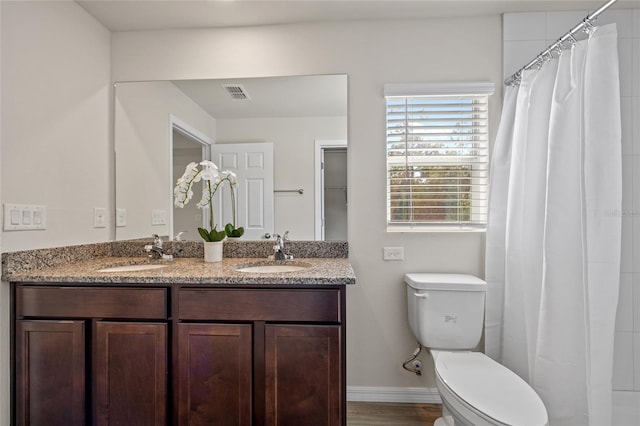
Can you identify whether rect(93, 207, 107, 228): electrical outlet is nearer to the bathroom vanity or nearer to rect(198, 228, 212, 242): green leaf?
the bathroom vanity

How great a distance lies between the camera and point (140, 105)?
2.02m

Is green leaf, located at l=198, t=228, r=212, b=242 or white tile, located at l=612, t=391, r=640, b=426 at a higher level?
green leaf, located at l=198, t=228, r=212, b=242

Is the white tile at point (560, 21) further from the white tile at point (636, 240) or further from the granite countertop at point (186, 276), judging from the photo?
the granite countertop at point (186, 276)

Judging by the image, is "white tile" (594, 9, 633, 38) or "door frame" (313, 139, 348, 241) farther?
"door frame" (313, 139, 348, 241)

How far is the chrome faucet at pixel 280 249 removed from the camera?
183cm

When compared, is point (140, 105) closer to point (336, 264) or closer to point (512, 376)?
point (336, 264)

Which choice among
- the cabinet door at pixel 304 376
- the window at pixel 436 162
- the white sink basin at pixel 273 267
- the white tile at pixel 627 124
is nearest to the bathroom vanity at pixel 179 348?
the cabinet door at pixel 304 376

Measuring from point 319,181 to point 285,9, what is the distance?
1.02 meters

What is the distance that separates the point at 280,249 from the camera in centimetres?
184

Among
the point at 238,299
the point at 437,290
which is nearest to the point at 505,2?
the point at 437,290

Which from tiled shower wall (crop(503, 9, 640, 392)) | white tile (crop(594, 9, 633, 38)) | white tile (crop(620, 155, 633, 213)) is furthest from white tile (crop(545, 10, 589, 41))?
white tile (crop(620, 155, 633, 213))

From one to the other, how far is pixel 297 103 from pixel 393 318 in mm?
1477

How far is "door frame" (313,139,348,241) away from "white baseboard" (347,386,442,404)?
99cm

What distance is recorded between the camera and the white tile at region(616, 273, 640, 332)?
177cm
